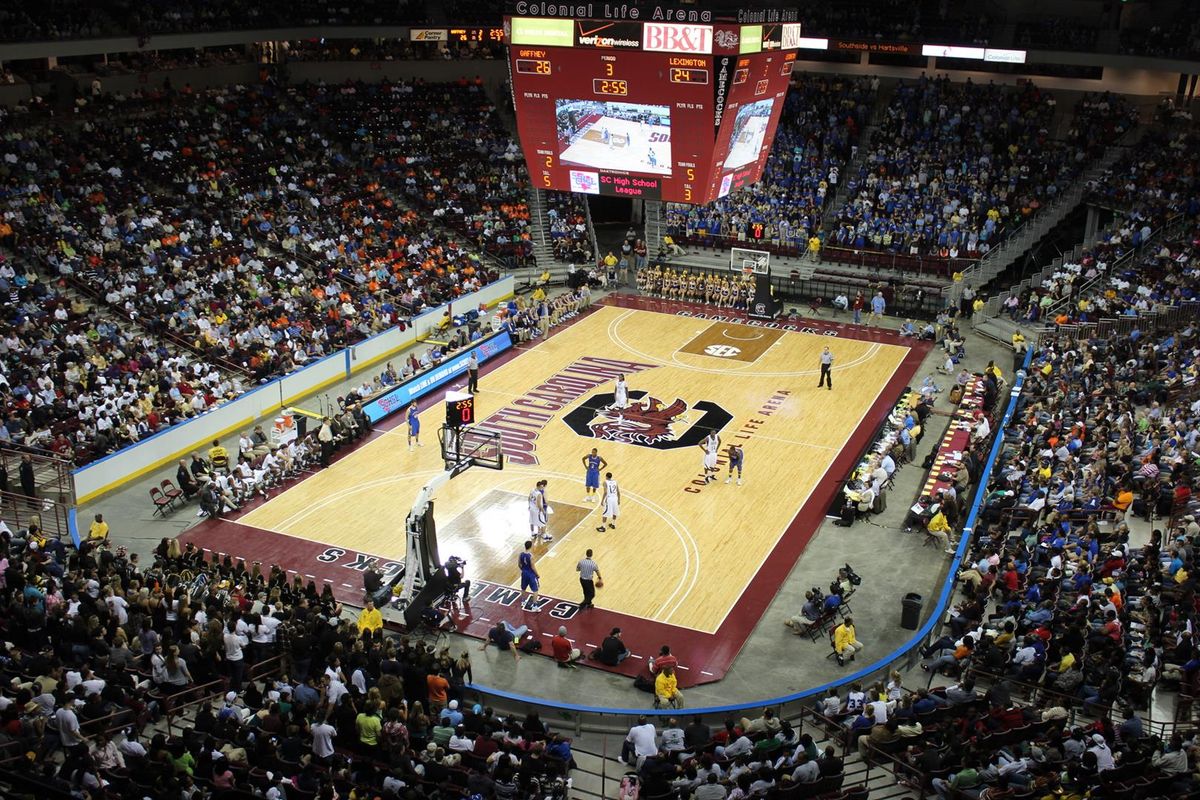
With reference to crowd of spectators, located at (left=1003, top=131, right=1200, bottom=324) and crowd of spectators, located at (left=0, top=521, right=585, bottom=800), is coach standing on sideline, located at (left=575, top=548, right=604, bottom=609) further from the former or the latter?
crowd of spectators, located at (left=1003, top=131, right=1200, bottom=324)

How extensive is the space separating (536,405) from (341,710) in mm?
17694

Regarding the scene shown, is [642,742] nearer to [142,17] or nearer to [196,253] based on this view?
[196,253]

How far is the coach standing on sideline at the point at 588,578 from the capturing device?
22.5 m

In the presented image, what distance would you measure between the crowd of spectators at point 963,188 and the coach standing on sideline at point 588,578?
2767cm

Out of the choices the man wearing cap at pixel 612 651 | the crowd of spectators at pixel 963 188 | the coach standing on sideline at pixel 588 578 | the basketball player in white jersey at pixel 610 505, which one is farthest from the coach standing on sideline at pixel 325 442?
the crowd of spectators at pixel 963 188

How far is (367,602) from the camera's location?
70.9 feet

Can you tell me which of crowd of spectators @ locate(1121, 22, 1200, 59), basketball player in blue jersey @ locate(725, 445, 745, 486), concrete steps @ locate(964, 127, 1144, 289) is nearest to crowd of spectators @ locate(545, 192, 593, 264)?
concrete steps @ locate(964, 127, 1144, 289)

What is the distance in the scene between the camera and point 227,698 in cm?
1661

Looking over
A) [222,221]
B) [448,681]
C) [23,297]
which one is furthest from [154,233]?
[448,681]

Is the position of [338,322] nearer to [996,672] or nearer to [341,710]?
[341,710]

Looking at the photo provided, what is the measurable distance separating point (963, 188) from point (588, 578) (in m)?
31.3

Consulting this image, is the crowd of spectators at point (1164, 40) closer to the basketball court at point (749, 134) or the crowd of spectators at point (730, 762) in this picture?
the basketball court at point (749, 134)

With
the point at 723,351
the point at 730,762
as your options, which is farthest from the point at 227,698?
the point at 723,351

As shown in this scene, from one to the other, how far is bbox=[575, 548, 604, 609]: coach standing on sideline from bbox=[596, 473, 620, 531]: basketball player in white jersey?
3008 millimetres
